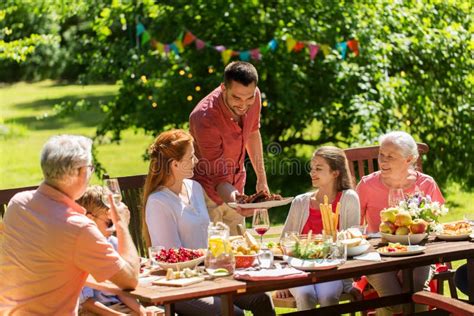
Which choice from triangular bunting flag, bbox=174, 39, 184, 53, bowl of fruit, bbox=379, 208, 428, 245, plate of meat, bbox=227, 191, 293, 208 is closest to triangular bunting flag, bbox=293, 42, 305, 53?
triangular bunting flag, bbox=174, 39, 184, 53

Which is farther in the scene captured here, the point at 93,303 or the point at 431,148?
the point at 431,148

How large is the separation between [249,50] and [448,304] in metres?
5.19

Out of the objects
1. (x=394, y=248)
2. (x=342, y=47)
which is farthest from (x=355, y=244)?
(x=342, y=47)

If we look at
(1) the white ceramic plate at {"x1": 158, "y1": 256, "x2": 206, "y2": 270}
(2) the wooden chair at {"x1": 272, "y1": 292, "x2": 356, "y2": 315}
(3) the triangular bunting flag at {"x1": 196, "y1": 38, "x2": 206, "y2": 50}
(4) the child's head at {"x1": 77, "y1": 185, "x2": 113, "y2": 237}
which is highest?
(3) the triangular bunting flag at {"x1": 196, "y1": 38, "x2": 206, "y2": 50}

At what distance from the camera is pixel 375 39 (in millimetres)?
9250

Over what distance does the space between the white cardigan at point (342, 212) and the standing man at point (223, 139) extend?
1.17ft

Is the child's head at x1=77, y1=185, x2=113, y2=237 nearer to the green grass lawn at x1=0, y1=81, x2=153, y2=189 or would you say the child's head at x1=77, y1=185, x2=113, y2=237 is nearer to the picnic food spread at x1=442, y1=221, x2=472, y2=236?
the picnic food spread at x1=442, y1=221, x2=472, y2=236

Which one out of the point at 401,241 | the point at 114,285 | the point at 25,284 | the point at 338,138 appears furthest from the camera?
the point at 338,138

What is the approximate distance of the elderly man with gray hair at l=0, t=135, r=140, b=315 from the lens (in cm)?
416

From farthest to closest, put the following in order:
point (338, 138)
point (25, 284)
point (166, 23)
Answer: point (338, 138), point (166, 23), point (25, 284)

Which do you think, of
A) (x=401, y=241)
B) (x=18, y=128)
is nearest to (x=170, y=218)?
(x=401, y=241)

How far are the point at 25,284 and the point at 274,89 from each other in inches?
218

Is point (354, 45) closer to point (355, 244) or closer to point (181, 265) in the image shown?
point (355, 244)

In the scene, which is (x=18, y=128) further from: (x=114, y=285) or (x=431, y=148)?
(x=114, y=285)
